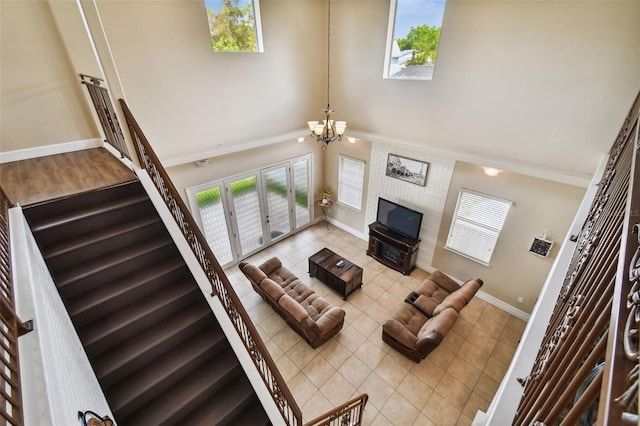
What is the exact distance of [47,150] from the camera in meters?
4.11

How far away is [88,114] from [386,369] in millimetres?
5964

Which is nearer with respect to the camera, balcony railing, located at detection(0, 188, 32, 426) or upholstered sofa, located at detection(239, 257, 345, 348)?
balcony railing, located at detection(0, 188, 32, 426)

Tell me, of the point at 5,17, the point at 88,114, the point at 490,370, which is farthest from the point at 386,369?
the point at 5,17

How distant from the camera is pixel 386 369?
445cm

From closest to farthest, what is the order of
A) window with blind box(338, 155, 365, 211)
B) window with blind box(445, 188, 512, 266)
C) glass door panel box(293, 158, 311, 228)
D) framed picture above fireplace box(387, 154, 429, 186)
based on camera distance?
window with blind box(445, 188, 512, 266) < framed picture above fireplace box(387, 154, 429, 186) < window with blind box(338, 155, 365, 211) < glass door panel box(293, 158, 311, 228)

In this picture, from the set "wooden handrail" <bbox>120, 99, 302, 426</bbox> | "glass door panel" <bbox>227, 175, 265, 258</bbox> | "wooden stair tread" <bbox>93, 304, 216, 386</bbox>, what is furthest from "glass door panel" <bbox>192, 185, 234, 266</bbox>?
"wooden stair tread" <bbox>93, 304, 216, 386</bbox>

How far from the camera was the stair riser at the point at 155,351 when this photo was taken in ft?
8.26

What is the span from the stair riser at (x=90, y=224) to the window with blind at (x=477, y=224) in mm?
5129

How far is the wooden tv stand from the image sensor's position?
608 cm

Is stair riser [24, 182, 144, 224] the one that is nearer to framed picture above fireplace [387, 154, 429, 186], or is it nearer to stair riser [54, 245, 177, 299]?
stair riser [54, 245, 177, 299]

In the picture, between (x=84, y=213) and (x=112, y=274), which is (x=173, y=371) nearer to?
(x=112, y=274)

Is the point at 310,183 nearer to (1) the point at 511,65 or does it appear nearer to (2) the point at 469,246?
(2) the point at 469,246

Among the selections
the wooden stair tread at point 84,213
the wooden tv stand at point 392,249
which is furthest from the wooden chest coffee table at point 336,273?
the wooden stair tread at point 84,213

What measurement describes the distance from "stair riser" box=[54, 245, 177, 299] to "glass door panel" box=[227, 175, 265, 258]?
2.92 m
